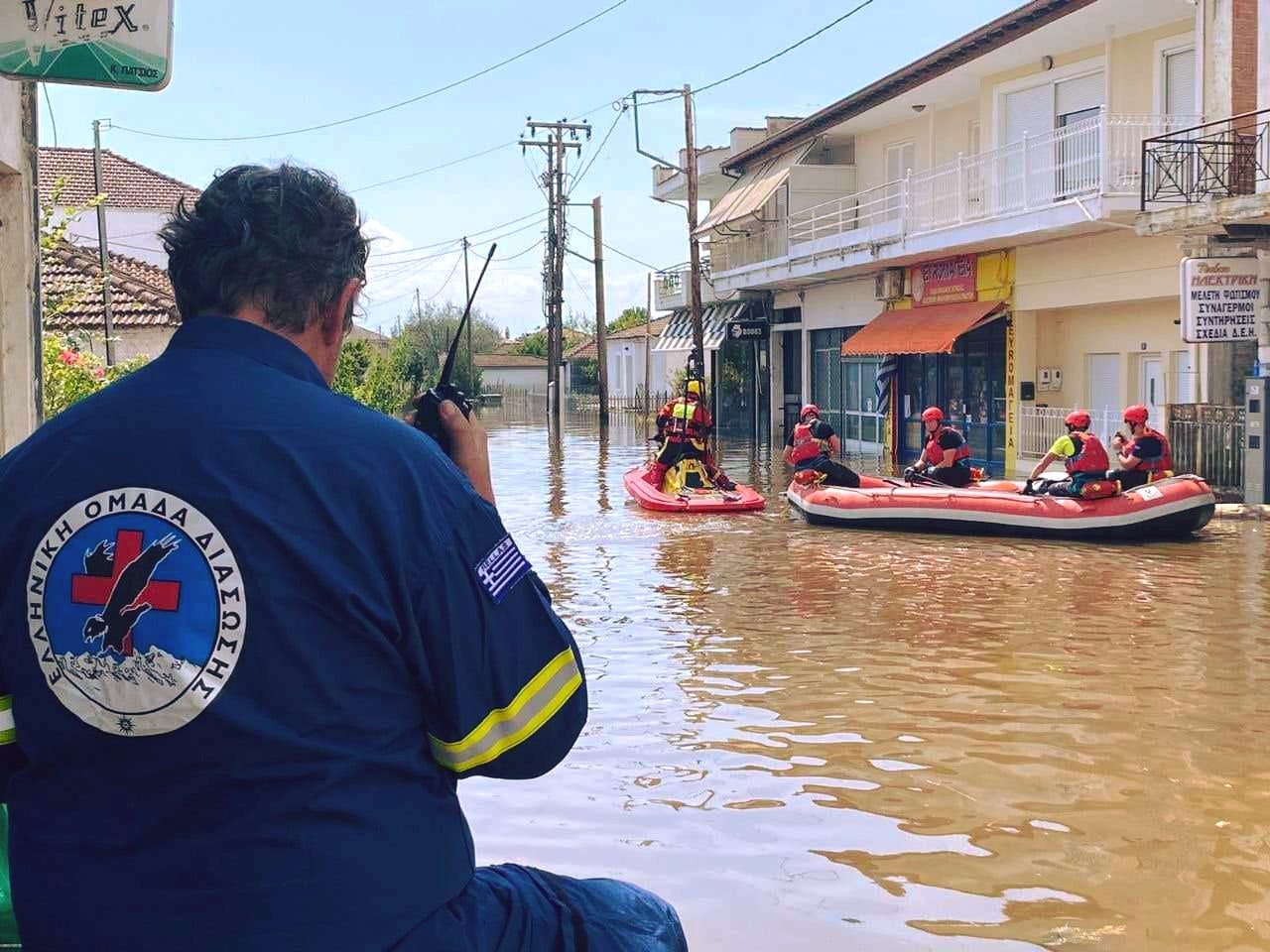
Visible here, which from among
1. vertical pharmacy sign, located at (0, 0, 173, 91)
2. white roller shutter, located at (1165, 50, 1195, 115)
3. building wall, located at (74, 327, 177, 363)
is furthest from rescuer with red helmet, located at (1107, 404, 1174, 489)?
building wall, located at (74, 327, 177, 363)

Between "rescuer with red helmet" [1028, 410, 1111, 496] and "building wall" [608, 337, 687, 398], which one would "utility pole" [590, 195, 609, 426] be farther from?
"rescuer with red helmet" [1028, 410, 1111, 496]

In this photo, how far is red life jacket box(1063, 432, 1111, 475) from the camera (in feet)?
51.2

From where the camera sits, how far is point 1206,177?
1830 cm

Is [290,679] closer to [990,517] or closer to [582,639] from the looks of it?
[582,639]

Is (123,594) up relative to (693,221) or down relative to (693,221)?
down

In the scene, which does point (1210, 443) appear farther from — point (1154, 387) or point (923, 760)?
point (923, 760)

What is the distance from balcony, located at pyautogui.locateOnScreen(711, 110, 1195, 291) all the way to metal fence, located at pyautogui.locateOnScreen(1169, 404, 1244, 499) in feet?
9.60

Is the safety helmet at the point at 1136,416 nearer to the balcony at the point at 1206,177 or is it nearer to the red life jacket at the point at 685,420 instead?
the balcony at the point at 1206,177

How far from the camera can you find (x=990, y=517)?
1631 cm

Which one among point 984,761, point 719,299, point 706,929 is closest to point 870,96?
point 719,299

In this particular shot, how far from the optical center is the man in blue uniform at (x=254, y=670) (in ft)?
6.07

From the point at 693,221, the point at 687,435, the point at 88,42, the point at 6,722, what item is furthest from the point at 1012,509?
the point at 693,221

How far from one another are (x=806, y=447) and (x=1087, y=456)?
13.4 ft

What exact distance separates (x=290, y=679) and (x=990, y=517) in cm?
1512
